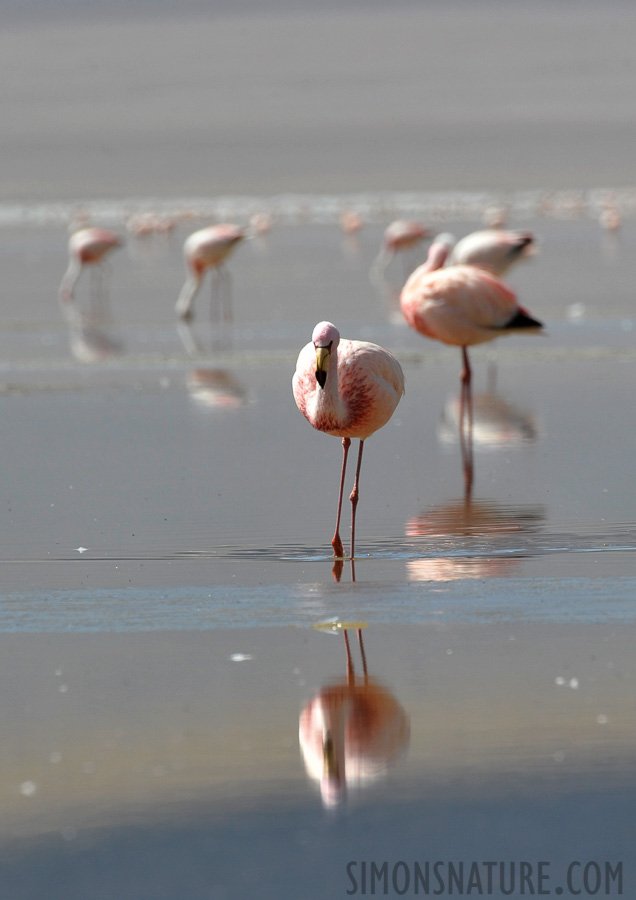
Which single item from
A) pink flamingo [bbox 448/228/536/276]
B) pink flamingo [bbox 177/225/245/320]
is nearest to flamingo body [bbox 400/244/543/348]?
pink flamingo [bbox 448/228/536/276]

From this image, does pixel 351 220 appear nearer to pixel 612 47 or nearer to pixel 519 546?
pixel 519 546

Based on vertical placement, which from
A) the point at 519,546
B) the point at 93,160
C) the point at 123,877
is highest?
the point at 93,160

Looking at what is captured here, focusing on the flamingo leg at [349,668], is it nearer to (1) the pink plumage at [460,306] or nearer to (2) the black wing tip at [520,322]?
(1) the pink plumage at [460,306]

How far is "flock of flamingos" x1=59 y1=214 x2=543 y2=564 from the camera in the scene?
24.6ft

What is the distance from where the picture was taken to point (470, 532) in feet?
24.3

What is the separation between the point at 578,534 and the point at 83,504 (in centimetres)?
279

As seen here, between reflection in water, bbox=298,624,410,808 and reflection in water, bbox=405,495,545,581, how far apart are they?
1.54 metres

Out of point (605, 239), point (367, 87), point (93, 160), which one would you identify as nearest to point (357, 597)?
point (605, 239)

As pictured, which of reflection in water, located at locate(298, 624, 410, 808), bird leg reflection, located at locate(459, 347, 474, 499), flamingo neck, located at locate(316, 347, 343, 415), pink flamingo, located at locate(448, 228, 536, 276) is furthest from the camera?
pink flamingo, located at locate(448, 228, 536, 276)

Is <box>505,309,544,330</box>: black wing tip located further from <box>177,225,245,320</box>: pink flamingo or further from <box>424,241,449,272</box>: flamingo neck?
<box>177,225,245,320</box>: pink flamingo

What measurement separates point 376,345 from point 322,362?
153 cm

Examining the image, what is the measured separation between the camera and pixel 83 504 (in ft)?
27.2

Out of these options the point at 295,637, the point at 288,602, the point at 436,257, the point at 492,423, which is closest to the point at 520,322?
the point at 436,257

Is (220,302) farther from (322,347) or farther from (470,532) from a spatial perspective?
(322,347)
